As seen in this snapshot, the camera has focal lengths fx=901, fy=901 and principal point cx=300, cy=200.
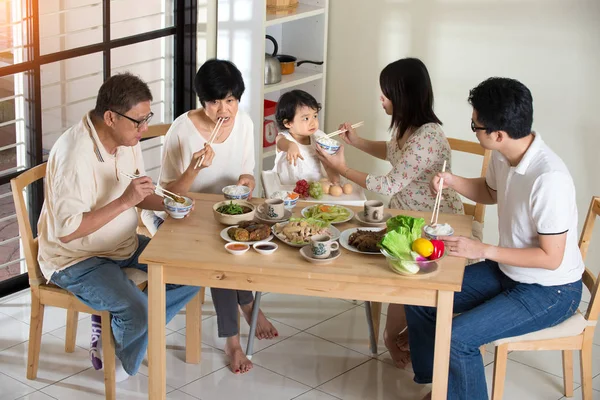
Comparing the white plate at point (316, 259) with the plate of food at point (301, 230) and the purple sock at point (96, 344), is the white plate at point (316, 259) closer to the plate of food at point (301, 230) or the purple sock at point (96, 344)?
the plate of food at point (301, 230)

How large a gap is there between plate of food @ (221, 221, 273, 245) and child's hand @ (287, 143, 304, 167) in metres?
0.64

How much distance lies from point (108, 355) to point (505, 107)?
149cm

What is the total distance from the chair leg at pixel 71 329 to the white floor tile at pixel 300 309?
2.58 feet

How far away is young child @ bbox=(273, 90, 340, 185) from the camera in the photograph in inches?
134

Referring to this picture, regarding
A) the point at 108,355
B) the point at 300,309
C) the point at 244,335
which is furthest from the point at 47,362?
the point at 300,309

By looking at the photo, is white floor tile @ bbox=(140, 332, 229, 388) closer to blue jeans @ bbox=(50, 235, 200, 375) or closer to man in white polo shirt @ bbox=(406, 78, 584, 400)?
blue jeans @ bbox=(50, 235, 200, 375)

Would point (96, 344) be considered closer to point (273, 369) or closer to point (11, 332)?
point (11, 332)

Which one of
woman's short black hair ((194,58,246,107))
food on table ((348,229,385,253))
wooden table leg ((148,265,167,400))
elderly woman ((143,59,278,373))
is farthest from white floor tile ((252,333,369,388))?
woman's short black hair ((194,58,246,107))

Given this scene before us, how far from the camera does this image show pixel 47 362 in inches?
129

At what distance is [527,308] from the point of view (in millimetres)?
2748

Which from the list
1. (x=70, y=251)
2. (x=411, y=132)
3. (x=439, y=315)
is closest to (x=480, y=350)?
(x=439, y=315)

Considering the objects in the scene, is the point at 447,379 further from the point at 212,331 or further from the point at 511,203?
the point at 212,331

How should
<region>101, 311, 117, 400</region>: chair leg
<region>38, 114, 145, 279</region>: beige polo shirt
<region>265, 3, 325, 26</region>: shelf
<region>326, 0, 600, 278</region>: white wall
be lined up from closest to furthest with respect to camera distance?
<region>38, 114, 145, 279</region>: beige polo shirt → <region>101, 311, 117, 400</region>: chair leg → <region>326, 0, 600, 278</region>: white wall → <region>265, 3, 325, 26</region>: shelf

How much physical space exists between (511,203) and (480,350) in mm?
511
